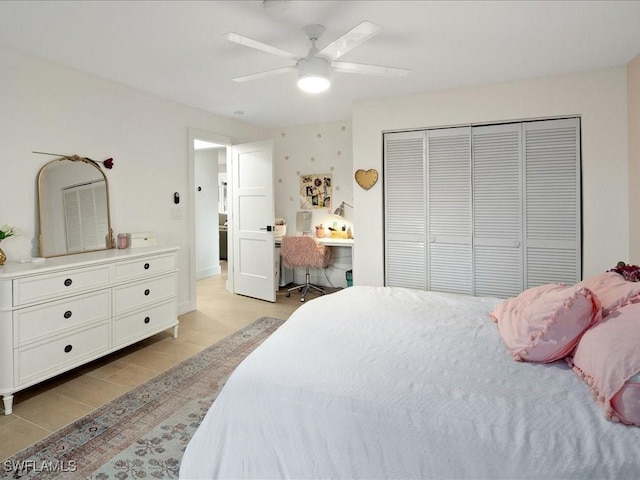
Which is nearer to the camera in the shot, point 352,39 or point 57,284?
point 352,39

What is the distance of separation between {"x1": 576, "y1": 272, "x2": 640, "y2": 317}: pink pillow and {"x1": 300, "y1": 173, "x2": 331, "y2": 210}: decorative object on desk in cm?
386

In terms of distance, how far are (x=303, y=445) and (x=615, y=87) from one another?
3.73m

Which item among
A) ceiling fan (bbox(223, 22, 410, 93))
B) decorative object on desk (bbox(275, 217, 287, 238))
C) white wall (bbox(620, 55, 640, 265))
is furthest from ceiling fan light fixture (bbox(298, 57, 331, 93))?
decorative object on desk (bbox(275, 217, 287, 238))

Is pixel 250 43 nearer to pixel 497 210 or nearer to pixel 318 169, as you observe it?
pixel 497 210

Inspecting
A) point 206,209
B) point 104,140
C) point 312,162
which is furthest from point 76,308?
point 206,209

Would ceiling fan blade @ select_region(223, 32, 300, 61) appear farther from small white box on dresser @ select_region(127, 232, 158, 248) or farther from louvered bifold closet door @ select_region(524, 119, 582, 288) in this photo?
louvered bifold closet door @ select_region(524, 119, 582, 288)

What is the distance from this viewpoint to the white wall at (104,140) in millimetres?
2738

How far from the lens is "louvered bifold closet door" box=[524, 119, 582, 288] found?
3.35m

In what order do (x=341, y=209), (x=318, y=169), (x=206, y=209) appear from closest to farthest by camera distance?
1. (x=341, y=209)
2. (x=318, y=169)
3. (x=206, y=209)

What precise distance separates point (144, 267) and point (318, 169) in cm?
296

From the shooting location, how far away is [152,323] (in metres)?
3.31

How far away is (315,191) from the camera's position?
5.48m

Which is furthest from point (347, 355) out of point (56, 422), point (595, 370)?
point (56, 422)

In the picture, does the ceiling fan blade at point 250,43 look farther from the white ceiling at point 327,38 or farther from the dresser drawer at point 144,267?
the dresser drawer at point 144,267
